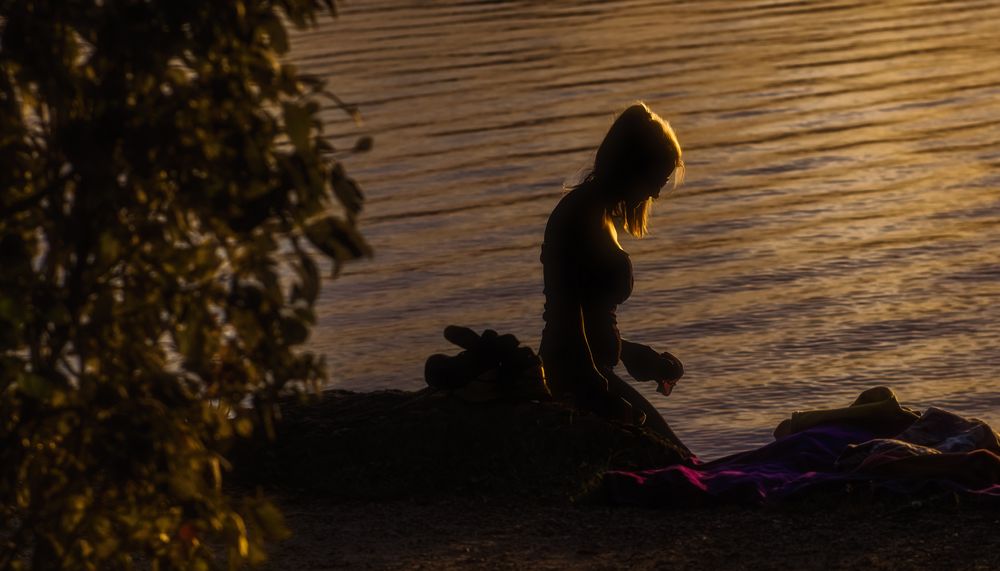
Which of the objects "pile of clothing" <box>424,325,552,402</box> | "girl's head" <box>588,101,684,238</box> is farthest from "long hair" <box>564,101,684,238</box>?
"pile of clothing" <box>424,325,552,402</box>

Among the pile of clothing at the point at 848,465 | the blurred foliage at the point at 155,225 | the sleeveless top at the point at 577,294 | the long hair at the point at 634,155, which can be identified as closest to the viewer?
the blurred foliage at the point at 155,225

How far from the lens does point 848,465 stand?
21.9 feet

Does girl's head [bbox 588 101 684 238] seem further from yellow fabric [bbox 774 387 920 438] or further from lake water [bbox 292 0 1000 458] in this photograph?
lake water [bbox 292 0 1000 458]

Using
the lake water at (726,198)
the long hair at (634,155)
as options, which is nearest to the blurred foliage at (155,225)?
the long hair at (634,155)

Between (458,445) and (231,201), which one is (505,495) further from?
(231,201)

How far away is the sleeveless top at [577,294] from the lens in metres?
6.80

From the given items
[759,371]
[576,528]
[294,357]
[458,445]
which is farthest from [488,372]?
[294,357]

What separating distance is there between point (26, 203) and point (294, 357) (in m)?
0.67

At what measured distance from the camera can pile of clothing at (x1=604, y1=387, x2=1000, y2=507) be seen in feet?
20.9

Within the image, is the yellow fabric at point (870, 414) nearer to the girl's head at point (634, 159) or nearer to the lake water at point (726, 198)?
the lake water at point (726, 198)

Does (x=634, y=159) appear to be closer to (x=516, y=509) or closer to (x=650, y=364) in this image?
(x=650, y=364)

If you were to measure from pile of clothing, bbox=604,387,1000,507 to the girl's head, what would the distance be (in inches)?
43.3

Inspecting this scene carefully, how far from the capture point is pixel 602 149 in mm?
6805

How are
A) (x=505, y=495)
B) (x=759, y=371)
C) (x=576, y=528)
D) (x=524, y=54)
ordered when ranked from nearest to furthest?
(x=576, y=528)
(x=505, y=495)
(x=759, y=371)
(x=524, y=54)
